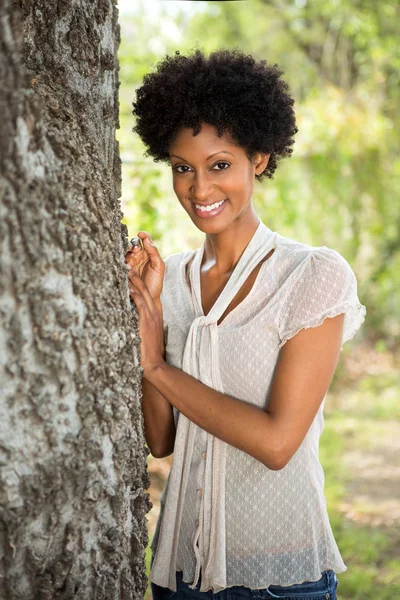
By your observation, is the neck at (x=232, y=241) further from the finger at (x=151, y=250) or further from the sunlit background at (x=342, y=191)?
the sunlit background at (x=342, y=191)

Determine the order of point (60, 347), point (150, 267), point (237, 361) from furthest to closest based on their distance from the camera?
point (150, 267)
point (237, 361)
point (60, 347)

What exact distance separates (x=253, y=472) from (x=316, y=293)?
52 centimetres

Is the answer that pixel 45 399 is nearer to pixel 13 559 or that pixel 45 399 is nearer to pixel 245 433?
pixel 13 559

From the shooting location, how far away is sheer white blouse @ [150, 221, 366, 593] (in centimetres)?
203

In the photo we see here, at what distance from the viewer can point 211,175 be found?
2.20 meters

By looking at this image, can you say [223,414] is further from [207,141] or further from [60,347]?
[207,141]

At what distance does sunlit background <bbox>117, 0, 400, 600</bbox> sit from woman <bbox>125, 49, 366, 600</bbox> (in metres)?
2.01

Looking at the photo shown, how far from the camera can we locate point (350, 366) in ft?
30.8

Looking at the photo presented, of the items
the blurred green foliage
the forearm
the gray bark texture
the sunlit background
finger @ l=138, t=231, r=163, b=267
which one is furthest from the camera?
the blurred green foliage

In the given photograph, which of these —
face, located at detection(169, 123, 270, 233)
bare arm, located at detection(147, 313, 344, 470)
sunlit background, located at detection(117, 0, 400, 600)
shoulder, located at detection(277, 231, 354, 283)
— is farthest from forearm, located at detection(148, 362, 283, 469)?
sunlit background, located at detection(117, 0, 400, 600)

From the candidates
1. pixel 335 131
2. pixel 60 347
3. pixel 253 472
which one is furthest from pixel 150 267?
pixel 335 131

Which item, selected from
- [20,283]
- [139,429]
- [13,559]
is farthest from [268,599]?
[20,283]

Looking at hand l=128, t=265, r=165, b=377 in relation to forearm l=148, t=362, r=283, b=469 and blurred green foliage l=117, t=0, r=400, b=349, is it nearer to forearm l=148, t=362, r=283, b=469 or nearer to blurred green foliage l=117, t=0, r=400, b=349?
forearm l=148, t=362, r=283, b=469

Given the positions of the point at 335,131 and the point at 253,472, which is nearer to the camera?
the point at 253,472
